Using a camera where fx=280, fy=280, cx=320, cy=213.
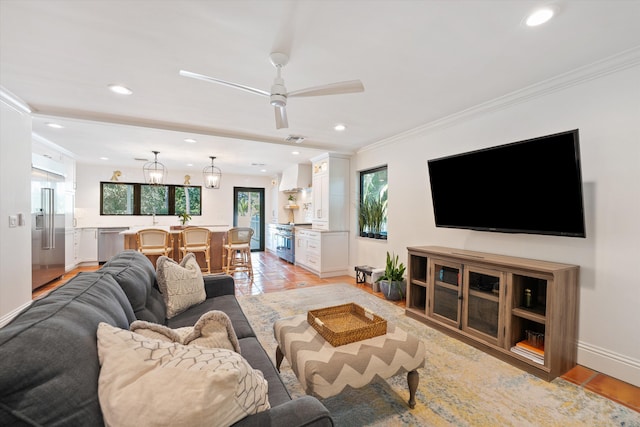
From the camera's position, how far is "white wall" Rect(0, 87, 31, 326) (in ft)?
9.62

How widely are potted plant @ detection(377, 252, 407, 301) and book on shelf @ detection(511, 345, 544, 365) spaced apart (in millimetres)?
1724

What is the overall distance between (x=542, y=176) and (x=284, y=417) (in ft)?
8.58

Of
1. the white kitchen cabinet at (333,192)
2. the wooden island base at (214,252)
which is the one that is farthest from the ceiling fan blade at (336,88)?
the wooden island base at (214,252)

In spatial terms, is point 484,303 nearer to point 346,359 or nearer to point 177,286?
point 346,359

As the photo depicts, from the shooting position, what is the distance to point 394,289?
4.00m

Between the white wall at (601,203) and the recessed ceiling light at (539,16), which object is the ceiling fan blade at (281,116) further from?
the white wall at (601,203)

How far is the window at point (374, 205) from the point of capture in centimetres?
484

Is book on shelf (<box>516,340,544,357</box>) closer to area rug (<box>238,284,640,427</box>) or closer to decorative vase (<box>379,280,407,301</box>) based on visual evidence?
area rug (<box>238,284,640,427</box>)

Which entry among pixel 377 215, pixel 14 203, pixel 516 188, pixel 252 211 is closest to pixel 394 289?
pixel 377 215

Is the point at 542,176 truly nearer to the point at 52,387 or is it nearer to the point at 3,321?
the point at 52,387

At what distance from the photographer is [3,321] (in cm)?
296

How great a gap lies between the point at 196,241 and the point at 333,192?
263 centimetres

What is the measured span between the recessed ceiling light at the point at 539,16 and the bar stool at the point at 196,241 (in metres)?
4.83

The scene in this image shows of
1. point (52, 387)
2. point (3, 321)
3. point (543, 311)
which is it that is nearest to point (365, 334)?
point (52, 387)
